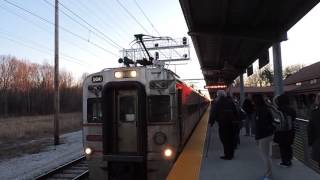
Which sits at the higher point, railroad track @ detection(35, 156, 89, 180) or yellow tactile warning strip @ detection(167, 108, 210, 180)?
yellow tactile warning strip @ detection(167, 108, 210, 180)

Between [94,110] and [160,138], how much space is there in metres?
1.72

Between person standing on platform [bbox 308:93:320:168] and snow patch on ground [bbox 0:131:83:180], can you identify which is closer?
person standing on platform [bbox 308:93:320:168]

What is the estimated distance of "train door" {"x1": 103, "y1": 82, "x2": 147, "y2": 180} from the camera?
9.27m

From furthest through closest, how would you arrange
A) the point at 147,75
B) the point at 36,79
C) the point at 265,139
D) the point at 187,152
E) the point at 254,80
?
the point at 254,80, the point at 36,79, the point at 187,152, the point at 147,75, the point at 265,139

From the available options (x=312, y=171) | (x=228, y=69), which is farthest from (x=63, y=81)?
(x=312, y=171)

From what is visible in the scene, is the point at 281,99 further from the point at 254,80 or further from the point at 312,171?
the point at 254,80

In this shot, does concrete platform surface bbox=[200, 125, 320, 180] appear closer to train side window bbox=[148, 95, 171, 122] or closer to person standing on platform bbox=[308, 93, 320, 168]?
train side window bbox=[148, 95, 171, 122]

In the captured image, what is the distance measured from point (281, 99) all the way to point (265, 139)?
4.35ft

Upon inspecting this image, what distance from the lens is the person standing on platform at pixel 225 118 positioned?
1012 centimetres

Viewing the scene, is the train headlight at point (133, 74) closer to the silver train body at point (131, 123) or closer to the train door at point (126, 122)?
the silver train body at point (131, 123)

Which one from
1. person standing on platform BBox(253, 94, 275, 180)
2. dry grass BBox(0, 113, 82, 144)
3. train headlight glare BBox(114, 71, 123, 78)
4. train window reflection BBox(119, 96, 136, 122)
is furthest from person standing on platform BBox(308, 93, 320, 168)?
dry grass BBox(0, 113, 82, 144)

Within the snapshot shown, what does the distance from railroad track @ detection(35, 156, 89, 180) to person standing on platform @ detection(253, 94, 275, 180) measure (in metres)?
6.06

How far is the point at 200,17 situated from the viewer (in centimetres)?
1521

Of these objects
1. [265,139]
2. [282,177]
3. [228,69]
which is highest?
[228,69]
